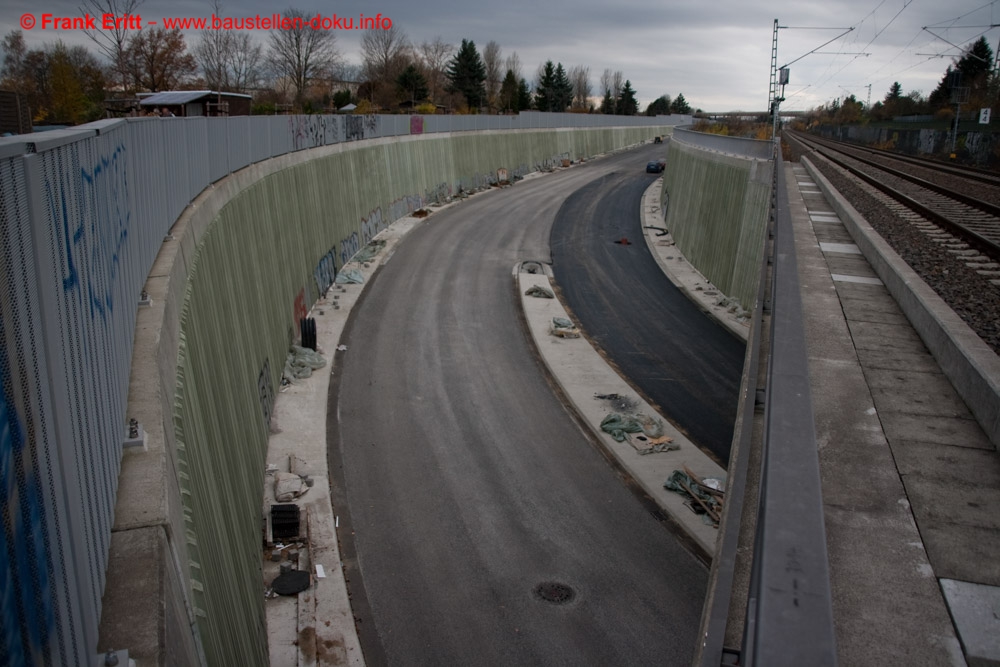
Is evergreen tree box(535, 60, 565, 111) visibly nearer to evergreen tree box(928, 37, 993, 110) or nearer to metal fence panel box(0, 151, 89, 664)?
evergreen tree box(928, 37, 993, 110)

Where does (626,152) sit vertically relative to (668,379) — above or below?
above

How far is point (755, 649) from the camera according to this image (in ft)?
8.05

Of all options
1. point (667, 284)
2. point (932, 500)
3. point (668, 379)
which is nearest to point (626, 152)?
point (667, 284)

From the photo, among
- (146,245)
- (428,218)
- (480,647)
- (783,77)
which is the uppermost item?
(783,77)

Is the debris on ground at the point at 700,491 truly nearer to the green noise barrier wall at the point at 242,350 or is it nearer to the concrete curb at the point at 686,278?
the concrete curb at the point at 686,278

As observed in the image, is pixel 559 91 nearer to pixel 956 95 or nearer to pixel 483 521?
pixel 956 95

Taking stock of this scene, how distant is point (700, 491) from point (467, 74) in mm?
103195

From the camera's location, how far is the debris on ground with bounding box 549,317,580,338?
2858 centimetres

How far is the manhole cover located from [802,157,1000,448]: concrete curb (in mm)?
7526

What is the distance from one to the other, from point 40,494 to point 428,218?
1943 inches

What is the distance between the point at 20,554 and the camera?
3.14 m

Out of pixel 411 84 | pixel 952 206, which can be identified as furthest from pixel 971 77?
pixel 952 206

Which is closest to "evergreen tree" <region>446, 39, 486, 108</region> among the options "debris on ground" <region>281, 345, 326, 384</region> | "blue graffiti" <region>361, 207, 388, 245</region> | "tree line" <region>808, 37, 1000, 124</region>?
"tree line" <region>808, 37, 1000, 124</region>

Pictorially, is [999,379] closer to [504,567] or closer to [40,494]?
[40,494]
